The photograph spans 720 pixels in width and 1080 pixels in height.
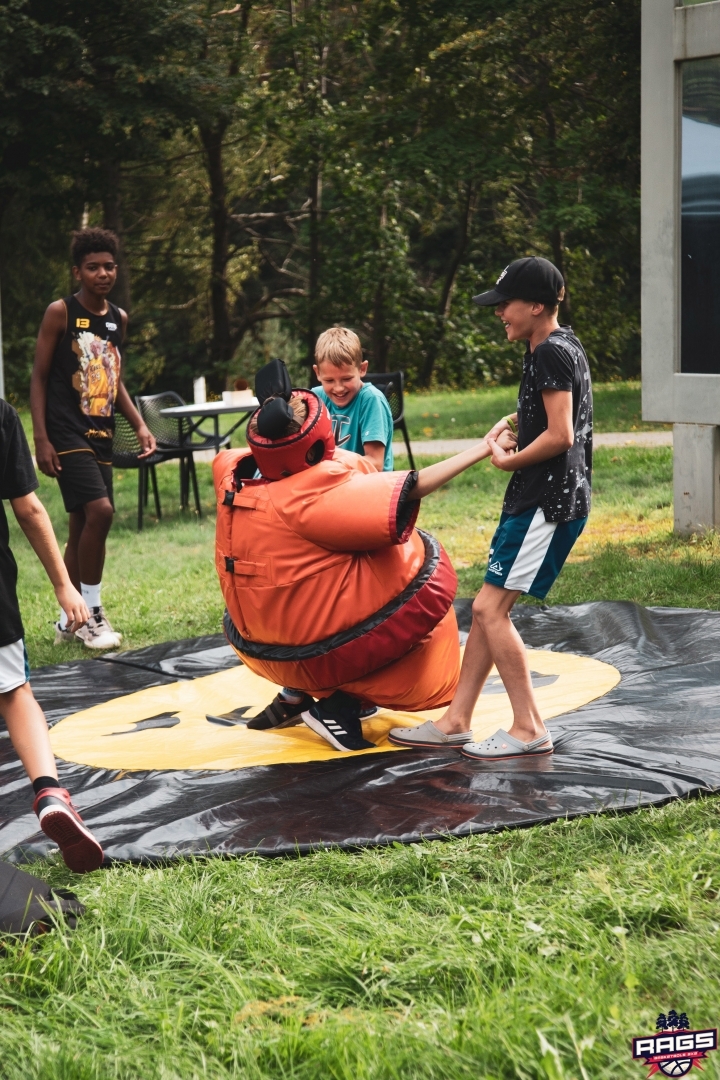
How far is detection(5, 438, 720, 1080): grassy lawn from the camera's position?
2.15 m

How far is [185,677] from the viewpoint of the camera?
530 cm

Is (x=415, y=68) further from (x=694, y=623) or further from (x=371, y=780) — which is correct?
(x=371, y=780)

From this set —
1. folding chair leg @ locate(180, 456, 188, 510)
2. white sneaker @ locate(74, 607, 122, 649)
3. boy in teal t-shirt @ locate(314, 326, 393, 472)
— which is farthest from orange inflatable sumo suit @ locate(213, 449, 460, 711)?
folding chair leg @ locate(180, 456, 188, 510)

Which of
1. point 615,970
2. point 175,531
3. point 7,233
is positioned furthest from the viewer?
point 7,233

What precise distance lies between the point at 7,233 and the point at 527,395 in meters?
20.3

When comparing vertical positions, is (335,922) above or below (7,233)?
below

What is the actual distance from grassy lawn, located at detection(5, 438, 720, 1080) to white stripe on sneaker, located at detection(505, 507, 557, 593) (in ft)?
2.79

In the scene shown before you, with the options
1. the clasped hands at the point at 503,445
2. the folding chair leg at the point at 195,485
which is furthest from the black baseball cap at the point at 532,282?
the folding chair leg at the point at 195,485

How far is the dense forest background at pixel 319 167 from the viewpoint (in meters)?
14.2

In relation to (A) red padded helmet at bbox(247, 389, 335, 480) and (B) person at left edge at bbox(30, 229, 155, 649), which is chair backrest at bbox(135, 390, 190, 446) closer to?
(B) person at left edge at bbox(30, 229, 155, 649)

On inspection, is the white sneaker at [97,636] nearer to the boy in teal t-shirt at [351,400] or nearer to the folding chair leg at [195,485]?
the boy in teal t-shirt at [351,400]

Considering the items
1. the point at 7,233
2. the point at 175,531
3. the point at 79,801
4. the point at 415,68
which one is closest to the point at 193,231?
the point at 7,233

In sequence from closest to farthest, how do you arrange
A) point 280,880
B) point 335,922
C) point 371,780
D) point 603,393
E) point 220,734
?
point 335,922 < point 280,880 < point 371,780 < point 220,734 < point 603,393
